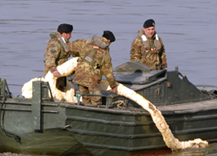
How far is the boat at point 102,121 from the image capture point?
11.8m

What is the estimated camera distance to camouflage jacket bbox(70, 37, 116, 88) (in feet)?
41.4

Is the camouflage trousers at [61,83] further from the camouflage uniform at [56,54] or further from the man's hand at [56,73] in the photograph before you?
the man's hand at [56,73]

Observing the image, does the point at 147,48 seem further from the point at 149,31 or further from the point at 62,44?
the point at 62,44

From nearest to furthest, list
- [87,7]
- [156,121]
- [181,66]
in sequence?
[156,121], [181,66], [87,7]

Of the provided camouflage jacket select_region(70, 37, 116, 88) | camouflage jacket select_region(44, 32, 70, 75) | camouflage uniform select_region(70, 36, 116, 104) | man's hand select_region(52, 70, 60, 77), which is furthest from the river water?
camouflage jacket select_region(44, 32, 70, 75)

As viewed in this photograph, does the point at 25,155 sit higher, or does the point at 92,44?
the point at 92,44

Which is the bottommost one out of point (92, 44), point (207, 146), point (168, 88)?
point (207, 146)

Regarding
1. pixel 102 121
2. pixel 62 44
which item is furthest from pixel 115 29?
pixel 102 121

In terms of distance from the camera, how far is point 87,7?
40156 mm

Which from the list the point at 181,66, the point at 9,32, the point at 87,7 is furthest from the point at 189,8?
the point at 181,66

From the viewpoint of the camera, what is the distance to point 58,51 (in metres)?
13.3

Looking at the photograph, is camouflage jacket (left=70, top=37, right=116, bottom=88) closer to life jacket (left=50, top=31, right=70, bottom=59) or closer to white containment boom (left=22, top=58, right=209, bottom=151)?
white containment boom (left=22, top=58, right=209, bottom=151)

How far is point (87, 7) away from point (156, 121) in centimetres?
2811

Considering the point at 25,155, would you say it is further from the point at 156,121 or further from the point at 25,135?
the point at 156,121
